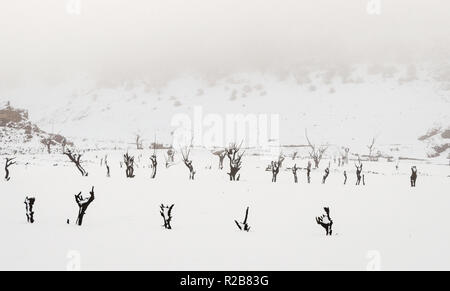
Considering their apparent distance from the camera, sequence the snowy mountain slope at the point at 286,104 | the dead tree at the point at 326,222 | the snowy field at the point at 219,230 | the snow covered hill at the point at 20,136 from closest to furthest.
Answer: the snowy field at the point at 219,230 < the dead tree at the point at 326,222 < the snow covered hill at the point at 20,136 < the snowy mountain slope at the point at 286,104

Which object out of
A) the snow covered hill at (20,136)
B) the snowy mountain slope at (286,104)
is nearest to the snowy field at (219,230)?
the snow covered hill at (20,136)

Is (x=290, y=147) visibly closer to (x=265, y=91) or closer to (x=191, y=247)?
(x=265, y=91)

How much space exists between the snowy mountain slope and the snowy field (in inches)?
1905

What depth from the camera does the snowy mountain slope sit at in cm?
7019

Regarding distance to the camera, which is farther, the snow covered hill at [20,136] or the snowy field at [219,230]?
the snow covered hill at [20,136]

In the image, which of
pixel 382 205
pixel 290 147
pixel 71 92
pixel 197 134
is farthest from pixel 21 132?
pixel 71 92

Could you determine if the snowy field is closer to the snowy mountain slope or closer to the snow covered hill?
the snow covered hill

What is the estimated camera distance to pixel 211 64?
119188 mm

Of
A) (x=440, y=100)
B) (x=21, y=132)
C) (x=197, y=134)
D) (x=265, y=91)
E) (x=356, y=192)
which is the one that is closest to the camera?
(x=356, y=192)

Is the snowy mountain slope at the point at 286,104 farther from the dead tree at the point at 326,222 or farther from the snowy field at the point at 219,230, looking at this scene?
the dead tree at the point at 326,222

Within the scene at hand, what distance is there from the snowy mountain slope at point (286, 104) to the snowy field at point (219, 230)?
48.4 metres

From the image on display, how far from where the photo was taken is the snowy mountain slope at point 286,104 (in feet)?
230

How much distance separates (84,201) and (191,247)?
409cm

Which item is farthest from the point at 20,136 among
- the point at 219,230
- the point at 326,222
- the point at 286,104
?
the point at 286,104
